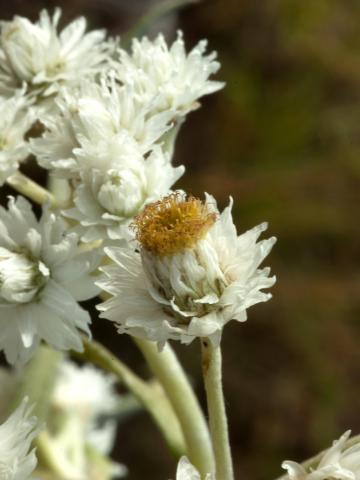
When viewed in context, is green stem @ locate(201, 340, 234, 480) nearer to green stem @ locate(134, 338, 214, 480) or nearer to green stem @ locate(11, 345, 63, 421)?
green stem @ locate(134, 338, 214, 480)

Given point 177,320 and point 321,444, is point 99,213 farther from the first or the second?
point 321,444

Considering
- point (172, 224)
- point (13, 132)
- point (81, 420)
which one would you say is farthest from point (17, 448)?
point (81, 420)

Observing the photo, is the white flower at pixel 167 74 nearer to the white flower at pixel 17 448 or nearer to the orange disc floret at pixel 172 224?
the orange disc floret at pixel 172 224

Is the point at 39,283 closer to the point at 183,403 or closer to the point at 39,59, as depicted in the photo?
the point at 183,403

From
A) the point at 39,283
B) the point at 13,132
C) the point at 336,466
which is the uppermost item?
the point at 13,132

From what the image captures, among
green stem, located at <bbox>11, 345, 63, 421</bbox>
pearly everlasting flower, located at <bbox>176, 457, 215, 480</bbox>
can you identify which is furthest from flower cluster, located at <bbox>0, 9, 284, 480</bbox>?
green stem, located at <bbox>11, 345, 63, 421</bbox>
